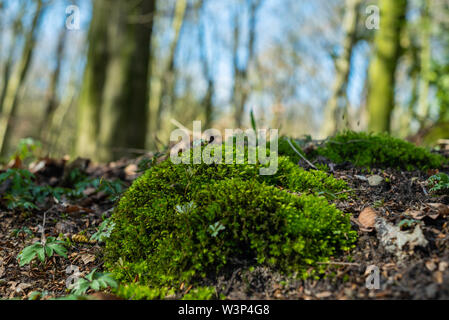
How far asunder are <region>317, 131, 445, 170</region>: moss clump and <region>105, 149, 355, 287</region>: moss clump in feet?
2.74

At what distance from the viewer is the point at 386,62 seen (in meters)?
8.04

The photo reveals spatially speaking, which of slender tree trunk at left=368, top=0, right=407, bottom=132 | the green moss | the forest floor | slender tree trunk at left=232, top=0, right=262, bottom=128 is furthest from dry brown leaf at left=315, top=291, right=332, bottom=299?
slender tree trunk at left=232, top=0, right=262, bottom=128

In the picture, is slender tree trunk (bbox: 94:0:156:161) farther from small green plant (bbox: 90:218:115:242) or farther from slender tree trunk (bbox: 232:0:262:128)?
slender tree trunk (bbox: 232:0:262:128)

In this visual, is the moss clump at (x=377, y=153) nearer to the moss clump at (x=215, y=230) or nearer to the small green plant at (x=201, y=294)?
the moss clump at (x=215, y=230)

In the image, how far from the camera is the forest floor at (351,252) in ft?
5.21

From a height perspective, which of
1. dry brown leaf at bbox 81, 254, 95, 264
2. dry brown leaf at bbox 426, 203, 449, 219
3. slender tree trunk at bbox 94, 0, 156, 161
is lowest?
dry brown leaf at bbox 81, 254, 95, 264

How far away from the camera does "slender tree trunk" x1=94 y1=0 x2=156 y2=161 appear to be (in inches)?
234

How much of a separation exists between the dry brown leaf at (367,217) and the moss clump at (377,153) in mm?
812

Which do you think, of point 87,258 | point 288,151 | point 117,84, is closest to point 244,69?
point 117,84

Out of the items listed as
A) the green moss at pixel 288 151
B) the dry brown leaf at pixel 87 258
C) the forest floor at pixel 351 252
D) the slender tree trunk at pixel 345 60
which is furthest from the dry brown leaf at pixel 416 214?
the slender tree trunk at pixel 345 60

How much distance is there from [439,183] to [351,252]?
0.97 meters

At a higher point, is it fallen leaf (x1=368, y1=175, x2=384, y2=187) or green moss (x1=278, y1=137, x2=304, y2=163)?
green moss (x1=278, y1=137, x2=304, y2=163)

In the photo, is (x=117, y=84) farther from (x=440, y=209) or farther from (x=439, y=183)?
(x=440, y=209)
